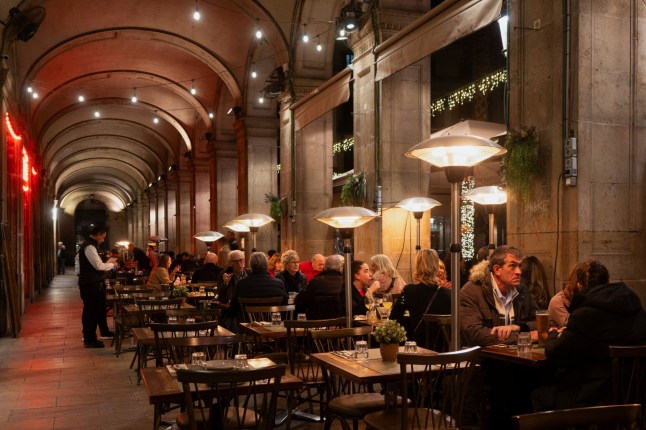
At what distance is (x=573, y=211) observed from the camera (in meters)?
6.12

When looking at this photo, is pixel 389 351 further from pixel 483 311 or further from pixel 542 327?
pixel 542 327

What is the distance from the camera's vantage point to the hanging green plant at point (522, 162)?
6422mm

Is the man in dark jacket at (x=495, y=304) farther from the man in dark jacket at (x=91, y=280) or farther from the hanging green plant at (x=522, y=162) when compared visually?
the man in dark jacket at (x=91, y=280)

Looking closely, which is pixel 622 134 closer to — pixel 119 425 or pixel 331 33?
pixel 119 425

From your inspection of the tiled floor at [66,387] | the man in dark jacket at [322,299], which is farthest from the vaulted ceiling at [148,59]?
the man in dark jacket at [322,299]

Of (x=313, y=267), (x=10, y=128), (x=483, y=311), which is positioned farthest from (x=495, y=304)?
(x=10, y=128)

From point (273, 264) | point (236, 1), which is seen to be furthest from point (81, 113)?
point (273, 264)

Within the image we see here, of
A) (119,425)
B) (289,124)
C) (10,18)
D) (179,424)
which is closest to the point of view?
(179,424)

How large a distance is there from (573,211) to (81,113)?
71.3ft

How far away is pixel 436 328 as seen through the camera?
19.1 ft

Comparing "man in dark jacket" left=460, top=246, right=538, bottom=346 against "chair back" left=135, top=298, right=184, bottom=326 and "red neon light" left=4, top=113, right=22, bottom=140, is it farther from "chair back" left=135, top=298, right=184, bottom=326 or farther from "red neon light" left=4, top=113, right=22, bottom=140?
"red neon light" left=4, top=113, right=22, bottom=140

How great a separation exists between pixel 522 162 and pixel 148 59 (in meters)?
14.0

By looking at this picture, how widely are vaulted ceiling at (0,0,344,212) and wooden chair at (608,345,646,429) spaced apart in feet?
32.4

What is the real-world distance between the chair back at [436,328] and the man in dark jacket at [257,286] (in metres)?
2.18
